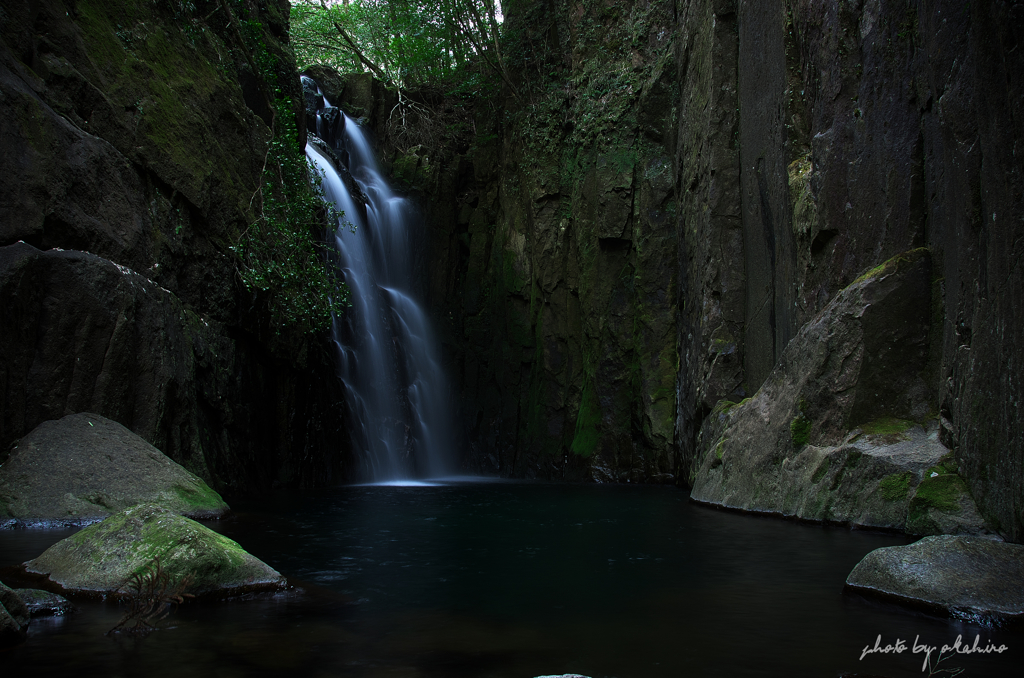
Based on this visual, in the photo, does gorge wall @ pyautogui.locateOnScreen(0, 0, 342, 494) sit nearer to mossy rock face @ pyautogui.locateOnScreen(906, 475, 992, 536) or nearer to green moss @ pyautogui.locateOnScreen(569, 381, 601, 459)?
green moss @ pyautogui.locateOnScreen(569, 381, 601, 459)

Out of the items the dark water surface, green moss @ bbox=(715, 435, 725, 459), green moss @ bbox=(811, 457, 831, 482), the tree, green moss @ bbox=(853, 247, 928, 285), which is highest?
the tree

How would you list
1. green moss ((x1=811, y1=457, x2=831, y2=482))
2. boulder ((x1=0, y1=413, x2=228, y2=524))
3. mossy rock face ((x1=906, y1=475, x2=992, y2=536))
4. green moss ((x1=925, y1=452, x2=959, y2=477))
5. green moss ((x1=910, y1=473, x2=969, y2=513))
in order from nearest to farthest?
1. mossy rock face ((x1=906, y1=475, x2=992, y2=536))
2. green moss ((x1=910, y1=473, x2=969, y2=513))
3. green moss ((x1=925, y1=452, x2=959, y2=477))
4. boulder ((x1=0, y1=413, x2=228, y2=524))
5. green moss ((x1=811, y1=457, x2=831, y2=482))

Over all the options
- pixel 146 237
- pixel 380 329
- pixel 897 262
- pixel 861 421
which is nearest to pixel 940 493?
pixel 861 421

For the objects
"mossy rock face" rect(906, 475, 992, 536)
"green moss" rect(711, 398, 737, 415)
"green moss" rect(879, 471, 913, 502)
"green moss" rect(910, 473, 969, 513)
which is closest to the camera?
"mossy rock face" rect(906, 475, 992, 536)

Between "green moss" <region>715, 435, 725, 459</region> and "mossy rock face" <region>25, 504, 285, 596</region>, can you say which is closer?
"mossy rock face" <region>25, 504, 285, 596</region>

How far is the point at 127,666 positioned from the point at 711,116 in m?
12.3

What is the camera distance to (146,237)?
10.2m

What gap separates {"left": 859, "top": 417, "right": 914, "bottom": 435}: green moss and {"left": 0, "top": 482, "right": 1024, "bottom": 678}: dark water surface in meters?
1.13

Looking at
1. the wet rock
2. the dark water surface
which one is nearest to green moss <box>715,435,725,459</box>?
the dark water surface

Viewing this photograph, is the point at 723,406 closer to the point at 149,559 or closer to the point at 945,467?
the point at 945,467

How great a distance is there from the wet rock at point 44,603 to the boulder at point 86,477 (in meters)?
3.38

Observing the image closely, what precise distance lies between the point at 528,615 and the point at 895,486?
446cm

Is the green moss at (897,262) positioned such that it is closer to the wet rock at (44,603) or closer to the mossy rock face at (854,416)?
the mossy rock face at (854,416)

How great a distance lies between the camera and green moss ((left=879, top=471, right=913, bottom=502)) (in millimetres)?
6899
